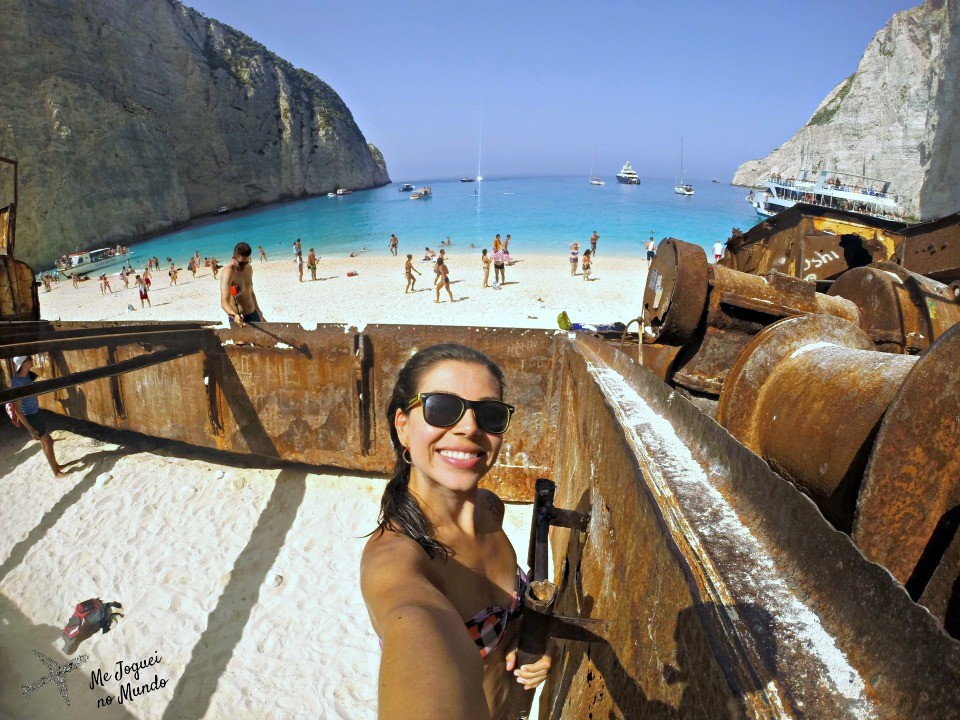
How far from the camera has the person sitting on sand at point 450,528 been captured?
55.6 inches

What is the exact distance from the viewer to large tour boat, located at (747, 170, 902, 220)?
157 ft

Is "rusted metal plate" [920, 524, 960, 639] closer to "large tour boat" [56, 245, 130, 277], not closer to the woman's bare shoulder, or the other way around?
the woman's bare shoulder

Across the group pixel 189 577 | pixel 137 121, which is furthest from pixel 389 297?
pixel 137 121

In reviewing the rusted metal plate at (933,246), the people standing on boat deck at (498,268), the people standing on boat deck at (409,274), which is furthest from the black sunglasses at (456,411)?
the people standing on boat deck at (498,268)

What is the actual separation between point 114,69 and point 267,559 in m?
57.9

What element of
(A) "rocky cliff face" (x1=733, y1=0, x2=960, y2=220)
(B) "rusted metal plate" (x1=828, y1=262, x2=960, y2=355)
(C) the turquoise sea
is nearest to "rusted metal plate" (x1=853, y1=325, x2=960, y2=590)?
(B) "rusted metal plate" (x1=828, y1=262, x2=960, y2=355)

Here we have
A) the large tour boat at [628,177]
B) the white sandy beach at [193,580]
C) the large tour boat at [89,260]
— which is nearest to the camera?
the white sandy beach at [193,580]

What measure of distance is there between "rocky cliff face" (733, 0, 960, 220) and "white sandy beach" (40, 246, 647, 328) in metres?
23.0

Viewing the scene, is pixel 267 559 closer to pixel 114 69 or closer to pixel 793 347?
pixel 793 347

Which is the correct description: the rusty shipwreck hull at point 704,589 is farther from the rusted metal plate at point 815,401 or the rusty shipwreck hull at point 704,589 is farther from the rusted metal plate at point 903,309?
the rusted metal plate at point 903,309

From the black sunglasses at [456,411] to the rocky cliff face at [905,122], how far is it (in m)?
45.8

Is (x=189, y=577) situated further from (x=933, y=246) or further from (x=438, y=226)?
(x=438, y=226)

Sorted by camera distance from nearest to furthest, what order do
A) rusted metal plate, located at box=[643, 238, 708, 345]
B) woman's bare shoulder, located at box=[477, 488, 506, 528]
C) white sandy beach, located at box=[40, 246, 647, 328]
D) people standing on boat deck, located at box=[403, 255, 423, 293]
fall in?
woman's bare shoulder, located at box=[477, 488, 506, 528], rusted metal plate, located at box=[643, 238, 708, 345], white sandy beach, located at box=[40, 246, 647, 328], people standing on boat deck, located at box=[403, 255, 423, 293]

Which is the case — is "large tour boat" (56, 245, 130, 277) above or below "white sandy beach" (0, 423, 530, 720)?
below
